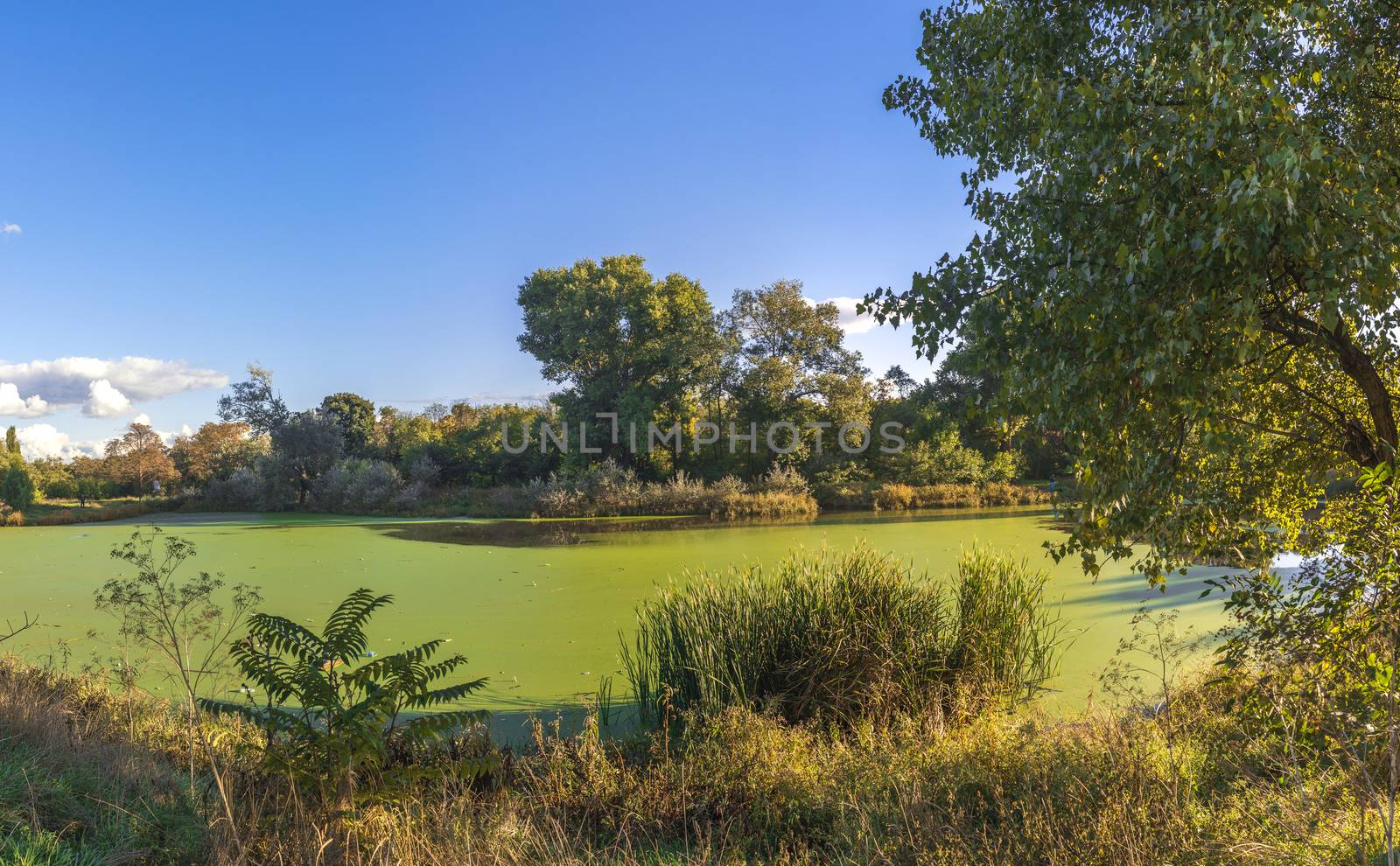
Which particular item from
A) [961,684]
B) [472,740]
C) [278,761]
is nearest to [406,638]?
[472,740]

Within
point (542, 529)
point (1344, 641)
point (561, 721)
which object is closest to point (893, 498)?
point (542, 529)

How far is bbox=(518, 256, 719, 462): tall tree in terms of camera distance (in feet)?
75.8

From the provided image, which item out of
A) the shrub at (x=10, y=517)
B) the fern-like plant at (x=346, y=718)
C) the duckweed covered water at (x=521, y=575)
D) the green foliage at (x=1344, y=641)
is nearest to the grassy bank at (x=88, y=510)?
the shrub at (x=10, y=517)

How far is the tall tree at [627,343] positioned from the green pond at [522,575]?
6.10m

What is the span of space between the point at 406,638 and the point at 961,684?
4.46m

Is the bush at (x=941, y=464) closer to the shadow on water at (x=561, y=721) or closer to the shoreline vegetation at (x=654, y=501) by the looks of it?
the shoreline vegetation at (x=654, y=501)

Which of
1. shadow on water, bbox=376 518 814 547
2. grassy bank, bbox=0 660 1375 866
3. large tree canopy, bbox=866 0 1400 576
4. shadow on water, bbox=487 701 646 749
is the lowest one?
shadow on water, bbox=487 701 646 749

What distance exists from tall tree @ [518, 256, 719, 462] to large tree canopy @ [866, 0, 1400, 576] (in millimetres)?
18938

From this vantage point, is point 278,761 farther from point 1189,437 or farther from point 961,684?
point 1189,437

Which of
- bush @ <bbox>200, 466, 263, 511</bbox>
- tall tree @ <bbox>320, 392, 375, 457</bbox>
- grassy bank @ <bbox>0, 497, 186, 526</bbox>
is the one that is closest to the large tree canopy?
grassy bank @ <bbox>0, 497, 186, 526</bbox>

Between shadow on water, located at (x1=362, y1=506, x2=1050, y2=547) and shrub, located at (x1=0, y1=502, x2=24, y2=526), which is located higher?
shrub, located at (x1=0, y1=502, x2=24, y2=526)

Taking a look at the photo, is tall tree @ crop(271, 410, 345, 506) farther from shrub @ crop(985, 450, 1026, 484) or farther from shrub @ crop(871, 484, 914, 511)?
shrub @ crop(985, 450, 1026, 484)

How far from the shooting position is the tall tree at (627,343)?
2311 centimetres

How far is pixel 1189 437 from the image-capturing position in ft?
12.3
